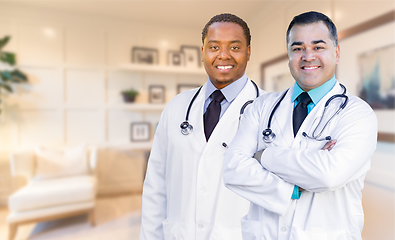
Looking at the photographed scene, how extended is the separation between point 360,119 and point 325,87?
0.38ft

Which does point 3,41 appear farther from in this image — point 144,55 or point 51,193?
point 51,193

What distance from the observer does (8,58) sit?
2.60 metres

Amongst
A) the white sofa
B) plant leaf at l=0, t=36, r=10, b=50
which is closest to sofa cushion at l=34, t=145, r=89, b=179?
the white sofa

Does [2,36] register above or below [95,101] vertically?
above

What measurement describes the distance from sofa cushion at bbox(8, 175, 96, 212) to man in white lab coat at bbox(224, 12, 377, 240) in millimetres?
1972

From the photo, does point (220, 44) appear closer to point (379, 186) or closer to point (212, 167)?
point (212, 167)

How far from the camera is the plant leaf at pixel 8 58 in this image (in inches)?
101

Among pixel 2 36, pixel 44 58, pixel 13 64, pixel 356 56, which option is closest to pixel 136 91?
pixel 44 58

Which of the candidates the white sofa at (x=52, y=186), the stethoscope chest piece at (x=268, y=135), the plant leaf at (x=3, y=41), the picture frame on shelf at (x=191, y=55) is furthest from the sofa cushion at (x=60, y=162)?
the stethoscope chest piece at (x=268, y=135)

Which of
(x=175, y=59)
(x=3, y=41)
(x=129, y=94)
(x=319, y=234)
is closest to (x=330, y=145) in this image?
(x=319, y=234)

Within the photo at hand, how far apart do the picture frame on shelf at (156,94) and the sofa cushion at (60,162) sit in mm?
1061

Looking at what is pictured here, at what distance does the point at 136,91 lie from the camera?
304 centimetres

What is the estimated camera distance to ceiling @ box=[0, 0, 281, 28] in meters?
2.25

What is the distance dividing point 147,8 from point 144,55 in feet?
2.22
